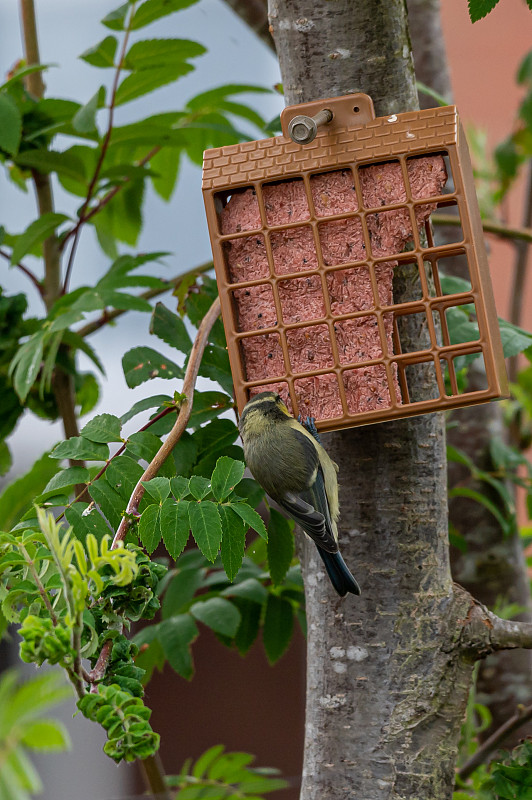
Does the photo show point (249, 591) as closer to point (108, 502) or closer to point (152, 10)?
point (108, 502)

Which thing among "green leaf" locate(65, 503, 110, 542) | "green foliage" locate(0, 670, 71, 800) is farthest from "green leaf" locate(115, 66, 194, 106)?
"green foliage" locate(0, 670, 71, 800)

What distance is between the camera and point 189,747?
3.02 meters

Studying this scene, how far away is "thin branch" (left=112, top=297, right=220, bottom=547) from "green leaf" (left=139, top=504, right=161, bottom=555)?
16 millimetres

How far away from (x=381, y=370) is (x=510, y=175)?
1.42 metres

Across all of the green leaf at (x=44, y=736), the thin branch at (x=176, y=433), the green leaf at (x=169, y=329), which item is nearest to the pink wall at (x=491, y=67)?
the green leaf at (x=169, y=329)

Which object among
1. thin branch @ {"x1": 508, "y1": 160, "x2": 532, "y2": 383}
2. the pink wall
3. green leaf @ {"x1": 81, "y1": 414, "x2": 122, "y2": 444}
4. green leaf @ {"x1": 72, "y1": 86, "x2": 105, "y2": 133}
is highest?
the pink wall

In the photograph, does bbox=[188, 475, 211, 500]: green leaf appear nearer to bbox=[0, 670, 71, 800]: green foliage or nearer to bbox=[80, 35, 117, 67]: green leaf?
bbox=[0, 670, 71, 800]: green foliage

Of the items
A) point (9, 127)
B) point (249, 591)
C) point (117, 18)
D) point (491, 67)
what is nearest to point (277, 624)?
point (249, 591)

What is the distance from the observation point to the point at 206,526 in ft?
2.75

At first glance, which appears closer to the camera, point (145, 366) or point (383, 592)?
point (383, 592)

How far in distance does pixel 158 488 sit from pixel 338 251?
352 millimetres

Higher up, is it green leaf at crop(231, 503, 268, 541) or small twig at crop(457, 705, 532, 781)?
green leaf at crop(231, 503, 268, 541)

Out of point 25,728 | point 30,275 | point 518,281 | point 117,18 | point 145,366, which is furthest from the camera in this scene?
point 518,281

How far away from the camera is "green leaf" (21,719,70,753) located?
354 mm
